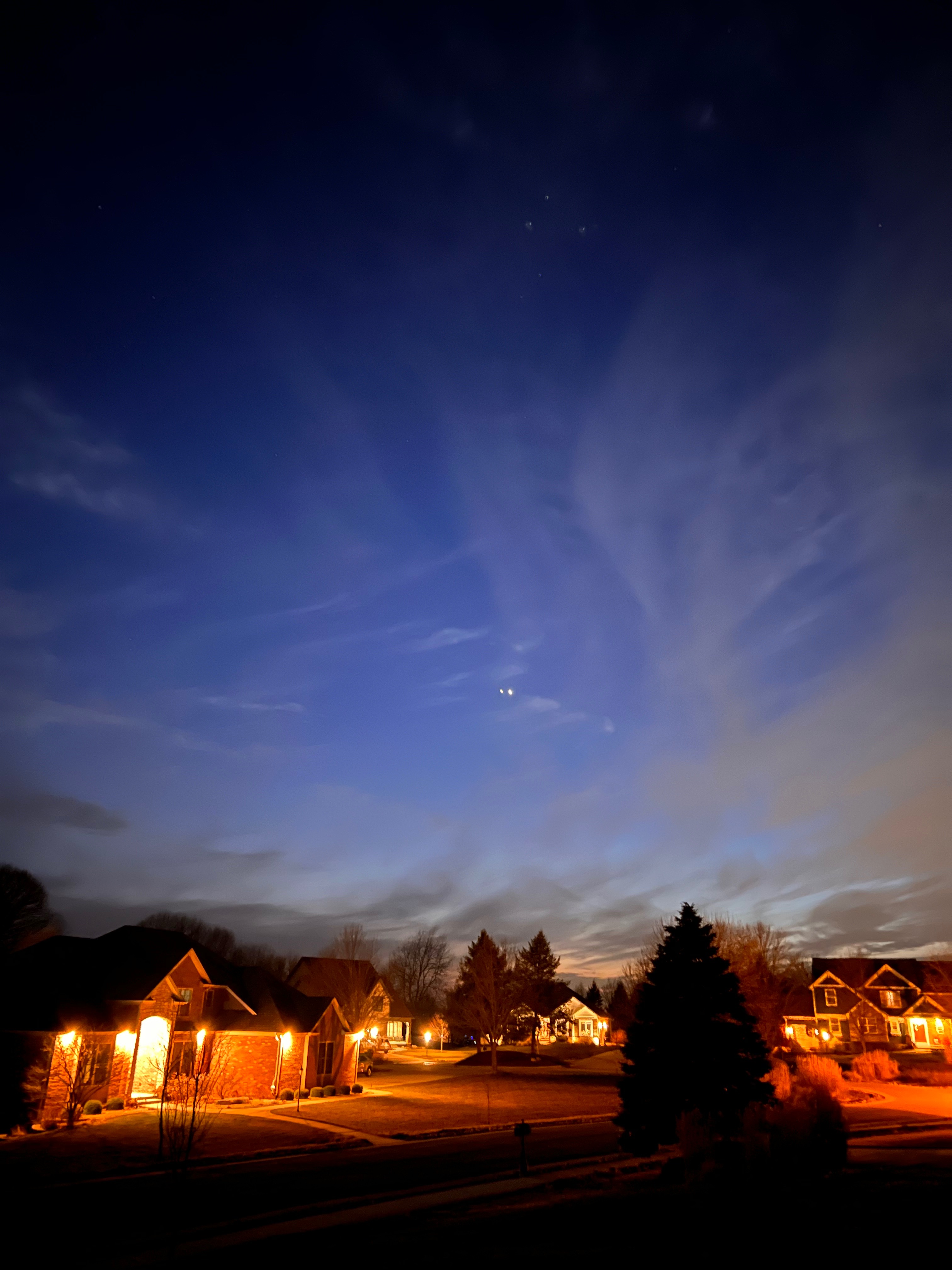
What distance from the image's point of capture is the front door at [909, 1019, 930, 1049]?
77.9 meters

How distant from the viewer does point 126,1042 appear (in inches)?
1586

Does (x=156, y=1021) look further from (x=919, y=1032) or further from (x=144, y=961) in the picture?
(x=919, y=1032)

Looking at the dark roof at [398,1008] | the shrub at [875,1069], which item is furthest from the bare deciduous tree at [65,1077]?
the dark roof at [398,1008]

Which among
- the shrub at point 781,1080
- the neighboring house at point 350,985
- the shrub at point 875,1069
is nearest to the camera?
the shrub at point 781,1080

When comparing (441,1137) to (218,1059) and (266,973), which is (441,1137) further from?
(266,973)

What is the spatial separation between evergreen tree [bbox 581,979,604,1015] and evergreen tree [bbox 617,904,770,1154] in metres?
109

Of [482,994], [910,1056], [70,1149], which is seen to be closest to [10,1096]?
[70,1149]

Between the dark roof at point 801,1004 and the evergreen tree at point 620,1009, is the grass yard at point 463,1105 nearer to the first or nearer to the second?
the evergreen tree at point 620,1009

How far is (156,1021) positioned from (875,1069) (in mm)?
44600

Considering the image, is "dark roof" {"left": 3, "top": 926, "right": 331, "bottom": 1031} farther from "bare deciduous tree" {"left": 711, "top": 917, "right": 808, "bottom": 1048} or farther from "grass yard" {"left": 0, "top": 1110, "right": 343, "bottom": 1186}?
"bare deciduous tree" {"left": 711, "top": 917, "right": 808, "bottom": 1048}

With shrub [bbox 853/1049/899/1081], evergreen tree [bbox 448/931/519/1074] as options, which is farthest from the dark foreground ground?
evergreen tree [bbox 448/931/519/1074]

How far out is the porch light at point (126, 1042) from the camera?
39781 mm

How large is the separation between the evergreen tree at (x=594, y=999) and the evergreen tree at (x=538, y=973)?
1352 inches

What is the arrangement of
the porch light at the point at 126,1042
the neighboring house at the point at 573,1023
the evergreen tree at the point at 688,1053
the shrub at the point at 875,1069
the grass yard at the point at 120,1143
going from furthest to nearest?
the neighboring house at the point at 573,1023 < the shrub at the point at 875,1069 < the porch light at the point at 126,1042 < the grass yard at the point at 120,1143 < the evergreen tree at the point at 688,1053
